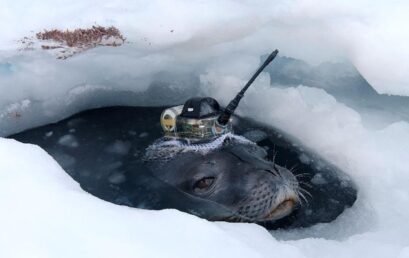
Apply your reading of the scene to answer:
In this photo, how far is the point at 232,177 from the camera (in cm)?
375

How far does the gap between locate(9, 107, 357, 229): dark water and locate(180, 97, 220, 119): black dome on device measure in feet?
1.95

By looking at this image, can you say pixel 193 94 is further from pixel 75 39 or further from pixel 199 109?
pixel 75 39

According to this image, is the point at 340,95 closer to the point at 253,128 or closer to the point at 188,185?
the point at 253,128

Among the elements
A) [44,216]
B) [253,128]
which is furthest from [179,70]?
[44,216]

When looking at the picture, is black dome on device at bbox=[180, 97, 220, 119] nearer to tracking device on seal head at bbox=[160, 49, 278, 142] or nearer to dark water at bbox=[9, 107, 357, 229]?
tracking device on seal head at bbox=[160, 49, 278, 142]

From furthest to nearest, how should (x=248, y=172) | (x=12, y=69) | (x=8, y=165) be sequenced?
(x=12, y=69) < (x=248, y=172) < (x=8, y=165)

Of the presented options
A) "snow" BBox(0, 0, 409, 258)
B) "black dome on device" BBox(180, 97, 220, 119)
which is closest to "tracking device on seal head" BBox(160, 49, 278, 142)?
"black dome on device" BBox(180, 97, 220, 119)

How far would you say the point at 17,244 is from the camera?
2.21 meters

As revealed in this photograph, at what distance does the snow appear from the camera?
240 cm

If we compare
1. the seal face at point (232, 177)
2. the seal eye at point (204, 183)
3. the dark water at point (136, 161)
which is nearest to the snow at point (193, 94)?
the dark water at point (136, 161)

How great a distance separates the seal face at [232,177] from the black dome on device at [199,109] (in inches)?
9.2

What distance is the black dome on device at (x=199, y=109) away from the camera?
402 cm

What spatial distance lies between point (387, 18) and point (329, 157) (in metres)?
1.28

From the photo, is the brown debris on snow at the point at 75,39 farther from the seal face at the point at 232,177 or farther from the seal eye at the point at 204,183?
the seal eye at the point at 204,183
